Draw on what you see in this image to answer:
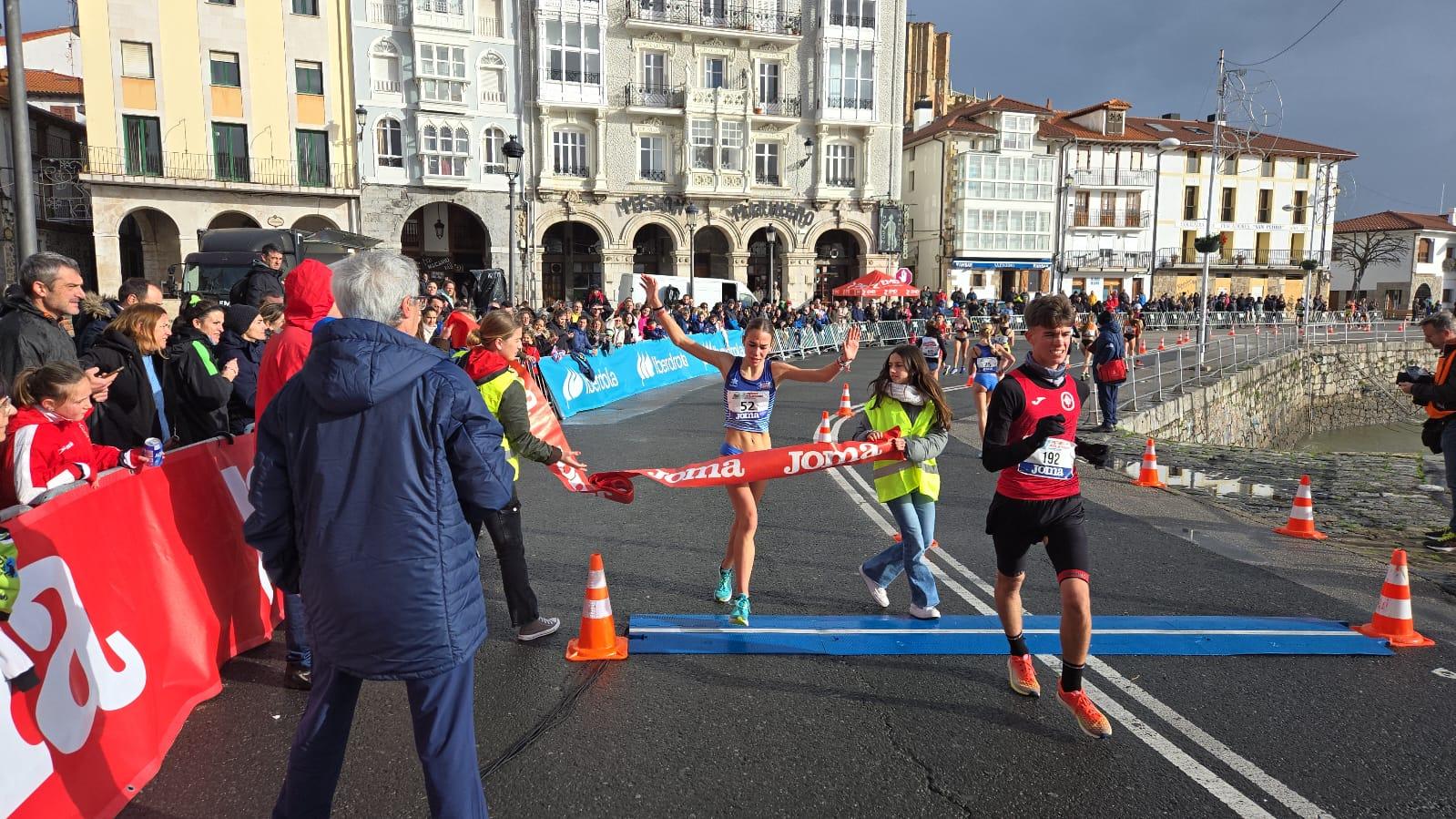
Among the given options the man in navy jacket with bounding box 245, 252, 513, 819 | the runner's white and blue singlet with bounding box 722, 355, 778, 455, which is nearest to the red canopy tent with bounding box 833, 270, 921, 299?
the runner's white and blue singlet with bounding box 722, 355, 778, 455

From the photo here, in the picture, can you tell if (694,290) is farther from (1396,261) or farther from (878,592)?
(1396,261)

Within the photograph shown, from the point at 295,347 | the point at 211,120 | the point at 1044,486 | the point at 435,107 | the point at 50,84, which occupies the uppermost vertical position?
the point at 50,84

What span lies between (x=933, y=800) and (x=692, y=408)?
13.0 metres

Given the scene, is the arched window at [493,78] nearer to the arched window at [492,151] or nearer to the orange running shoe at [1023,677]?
the arched window at [492,151]

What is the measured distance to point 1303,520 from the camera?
323 inches

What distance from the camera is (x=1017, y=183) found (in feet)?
178

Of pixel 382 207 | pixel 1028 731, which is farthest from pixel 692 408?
pixel 382 207

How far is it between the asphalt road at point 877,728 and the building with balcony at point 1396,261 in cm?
8208

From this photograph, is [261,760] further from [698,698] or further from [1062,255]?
[1062,255]

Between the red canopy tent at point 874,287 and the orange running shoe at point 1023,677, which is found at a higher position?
the red canopy tent at point 874,287

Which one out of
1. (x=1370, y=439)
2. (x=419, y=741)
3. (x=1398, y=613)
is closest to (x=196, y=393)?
(x=419, y=741)

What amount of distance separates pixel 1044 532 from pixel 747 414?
210cm

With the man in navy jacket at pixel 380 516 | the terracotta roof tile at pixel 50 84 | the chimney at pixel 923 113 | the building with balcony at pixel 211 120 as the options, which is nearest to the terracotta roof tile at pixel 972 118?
the chimney at pixel 923 113

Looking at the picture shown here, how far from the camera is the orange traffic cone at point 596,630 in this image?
A: 16.2 feet
